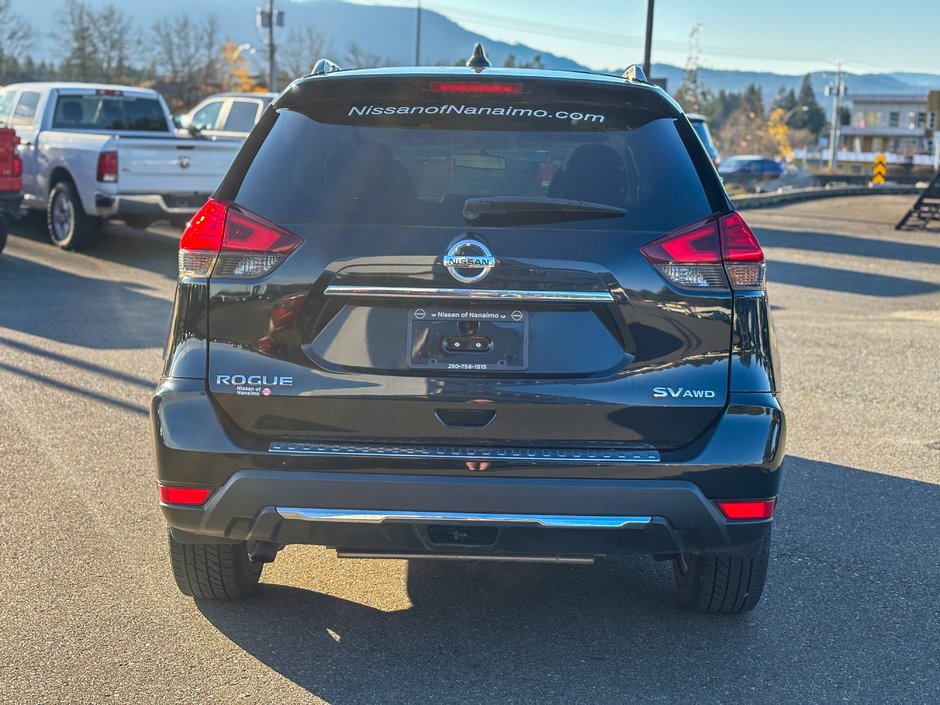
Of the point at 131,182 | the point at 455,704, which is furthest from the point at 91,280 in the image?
the point at 455,704

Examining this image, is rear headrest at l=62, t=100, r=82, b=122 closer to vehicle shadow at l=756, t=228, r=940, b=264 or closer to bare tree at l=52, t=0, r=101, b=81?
vehicle shadow at l=756, t=228, r=940, b=264

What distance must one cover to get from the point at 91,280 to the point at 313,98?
1029cm

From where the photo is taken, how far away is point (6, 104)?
17.6 meters

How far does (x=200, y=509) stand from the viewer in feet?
12.5

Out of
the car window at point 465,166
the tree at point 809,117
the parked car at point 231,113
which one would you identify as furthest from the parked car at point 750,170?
the tree at point 809,117

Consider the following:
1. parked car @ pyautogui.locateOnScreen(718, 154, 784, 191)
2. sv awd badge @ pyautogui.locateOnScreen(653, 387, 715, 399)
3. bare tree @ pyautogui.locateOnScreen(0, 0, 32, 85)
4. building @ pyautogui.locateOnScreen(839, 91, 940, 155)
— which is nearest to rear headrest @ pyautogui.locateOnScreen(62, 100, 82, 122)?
sv awd badge @ pyautogui.locateOnScreen(653, 387, 715, 399)

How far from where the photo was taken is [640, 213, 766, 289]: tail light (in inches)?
146

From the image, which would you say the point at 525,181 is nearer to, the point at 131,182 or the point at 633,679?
the point at 633,679

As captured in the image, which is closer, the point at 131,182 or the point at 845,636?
the point at 845,636

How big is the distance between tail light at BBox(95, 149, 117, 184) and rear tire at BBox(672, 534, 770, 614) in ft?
38.4

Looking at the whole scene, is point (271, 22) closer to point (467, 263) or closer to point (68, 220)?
point (68, 220)

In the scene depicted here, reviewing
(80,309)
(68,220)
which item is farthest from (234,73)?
(80,309)

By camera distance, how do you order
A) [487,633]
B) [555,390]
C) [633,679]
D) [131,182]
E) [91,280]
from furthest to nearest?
[131,182] < [91,280] < [487,633] < [633,679] < [555,390]

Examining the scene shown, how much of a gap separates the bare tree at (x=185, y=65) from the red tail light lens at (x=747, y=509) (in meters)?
64.0
